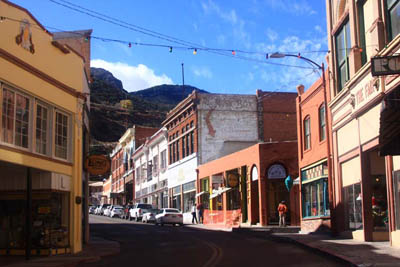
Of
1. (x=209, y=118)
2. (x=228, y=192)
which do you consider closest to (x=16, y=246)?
(x=228, y=192)

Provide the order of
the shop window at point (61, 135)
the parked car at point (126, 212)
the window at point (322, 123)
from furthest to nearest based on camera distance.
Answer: the parked car at point (126, 212) → the window at point (322, 123) → the shop window at point (61, 135)

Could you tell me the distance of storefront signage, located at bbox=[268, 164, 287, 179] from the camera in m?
35.9

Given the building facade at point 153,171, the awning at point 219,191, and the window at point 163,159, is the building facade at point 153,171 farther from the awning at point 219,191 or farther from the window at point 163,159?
the awning at point 219,191

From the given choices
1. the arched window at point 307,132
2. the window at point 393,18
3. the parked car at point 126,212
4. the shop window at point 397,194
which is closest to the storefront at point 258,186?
the arched window at point 307,132

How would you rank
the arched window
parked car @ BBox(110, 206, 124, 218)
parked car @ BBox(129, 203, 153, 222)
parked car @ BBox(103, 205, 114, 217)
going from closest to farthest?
1. the arched window
2. parked car @ BBox(129, 203, 153, 222)
3. parked car @ BBox(110, 206, 124, 218)
4. parked car @ BBox(103, 205, 114, 217)

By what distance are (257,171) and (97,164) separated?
639 inches

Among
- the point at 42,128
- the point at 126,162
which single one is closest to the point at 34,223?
the point at 42,128

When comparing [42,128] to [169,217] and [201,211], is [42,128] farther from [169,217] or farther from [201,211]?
[201,211]

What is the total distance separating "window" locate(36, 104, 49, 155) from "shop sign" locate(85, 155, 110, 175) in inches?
147

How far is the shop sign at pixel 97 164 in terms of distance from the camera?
22.4 m

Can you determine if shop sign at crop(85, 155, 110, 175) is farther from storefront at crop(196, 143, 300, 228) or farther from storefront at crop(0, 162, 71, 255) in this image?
storefront at crop(196, 143, 300, 228)

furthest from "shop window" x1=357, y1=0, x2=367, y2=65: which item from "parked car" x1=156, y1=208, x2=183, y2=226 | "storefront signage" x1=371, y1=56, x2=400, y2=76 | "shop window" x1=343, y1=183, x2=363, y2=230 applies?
"parked car" x1=156, y1=208, x2=183, y2=226

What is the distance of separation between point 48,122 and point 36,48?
8.25 feet

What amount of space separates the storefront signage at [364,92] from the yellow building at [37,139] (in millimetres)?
10481
